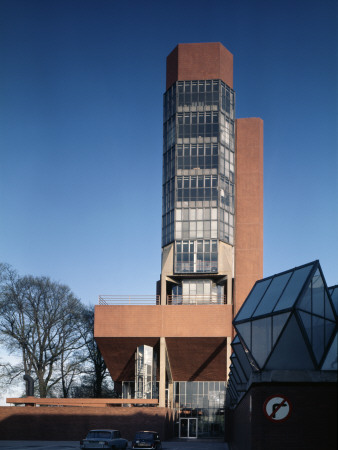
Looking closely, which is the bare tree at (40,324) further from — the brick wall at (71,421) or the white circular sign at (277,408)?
the white circular sign at (277,408)

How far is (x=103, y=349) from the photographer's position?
60.5 metres

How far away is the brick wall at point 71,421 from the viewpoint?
5156 centimetres

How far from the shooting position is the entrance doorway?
201ft

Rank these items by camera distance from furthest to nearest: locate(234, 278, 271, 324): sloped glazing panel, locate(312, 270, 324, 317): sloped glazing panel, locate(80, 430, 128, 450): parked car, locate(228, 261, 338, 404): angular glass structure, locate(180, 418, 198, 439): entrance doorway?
locate(180, 418, 198, 439): entrance doorway → locate(80, 430, 128, 450): parked car → locate(234, 278, 271, 324): sloped glazing panel → locate(312, 270, 324, 317): sloped glazing panel → locate(228, 261, 338, 404): angular glass structure

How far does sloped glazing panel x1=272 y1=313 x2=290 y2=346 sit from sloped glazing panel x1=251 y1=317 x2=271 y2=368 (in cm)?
29

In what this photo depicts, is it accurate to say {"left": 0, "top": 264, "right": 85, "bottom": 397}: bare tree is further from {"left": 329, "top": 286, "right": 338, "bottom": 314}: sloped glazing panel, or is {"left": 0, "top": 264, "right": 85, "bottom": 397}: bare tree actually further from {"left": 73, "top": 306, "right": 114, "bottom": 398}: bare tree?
{"left": 329, "top": 286, "right": 338, "bottom": 314}: sloped glazing panel

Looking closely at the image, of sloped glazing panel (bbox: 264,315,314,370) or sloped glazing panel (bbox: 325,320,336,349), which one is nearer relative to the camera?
sloped glazing panel (bbox: 264,315,314,370)

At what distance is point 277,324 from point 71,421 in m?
37.7

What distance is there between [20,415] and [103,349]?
10.7m

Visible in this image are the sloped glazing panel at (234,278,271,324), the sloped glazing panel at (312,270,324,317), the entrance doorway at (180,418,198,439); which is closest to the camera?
the sloped glazing panel at (312,270,324,317)

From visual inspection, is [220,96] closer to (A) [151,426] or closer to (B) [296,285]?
(A) [151,426]

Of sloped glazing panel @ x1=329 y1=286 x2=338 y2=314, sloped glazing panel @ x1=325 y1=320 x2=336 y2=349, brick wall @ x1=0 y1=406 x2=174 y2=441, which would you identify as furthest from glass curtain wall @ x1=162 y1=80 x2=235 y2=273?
sloped glazing panel @ x1=325 y1=320 x2=336 y2=349

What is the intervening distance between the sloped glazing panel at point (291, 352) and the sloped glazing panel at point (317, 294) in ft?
3.15

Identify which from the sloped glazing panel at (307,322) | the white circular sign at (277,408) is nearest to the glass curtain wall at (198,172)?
the sloped glazing panel at (307,322)
